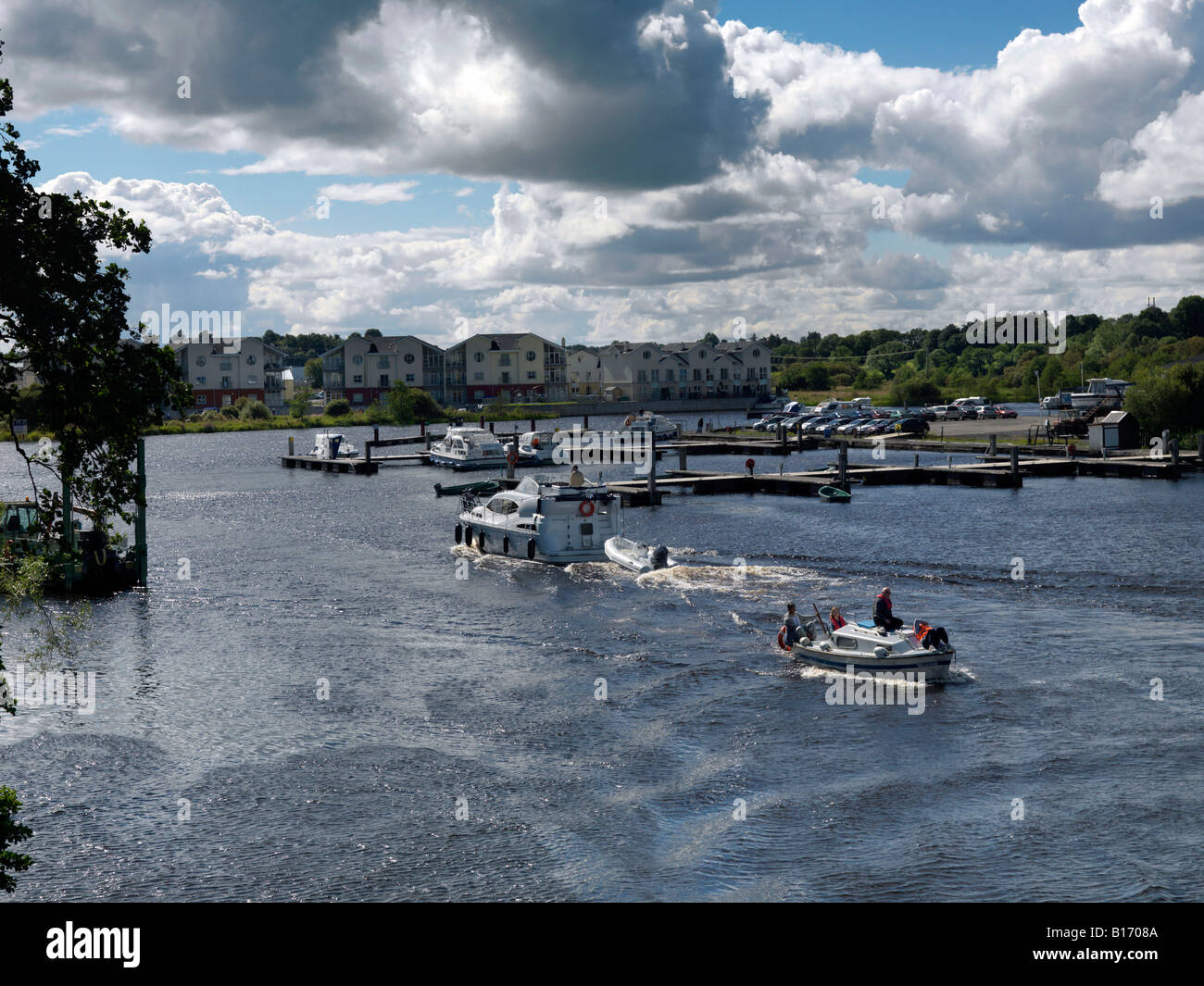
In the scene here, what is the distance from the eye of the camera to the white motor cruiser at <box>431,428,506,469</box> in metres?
111

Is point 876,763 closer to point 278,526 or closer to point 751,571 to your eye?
point 751,571

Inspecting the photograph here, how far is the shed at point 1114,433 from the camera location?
9938 centimetres

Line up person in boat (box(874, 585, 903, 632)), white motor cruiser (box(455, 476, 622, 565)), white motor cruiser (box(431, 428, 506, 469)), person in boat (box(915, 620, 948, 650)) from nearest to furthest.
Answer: person in boat (box(915, 620, 948, 650)), person in boat (box(874, 585, 903, 632)), white motor cruiser (box(455, 476, 622, 565)), white motor cruiser (box(431, 428, 506, 469))

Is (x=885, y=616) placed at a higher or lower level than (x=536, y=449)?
lower

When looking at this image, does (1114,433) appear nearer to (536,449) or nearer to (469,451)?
(536,449)

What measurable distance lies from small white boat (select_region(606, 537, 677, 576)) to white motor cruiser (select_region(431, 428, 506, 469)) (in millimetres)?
55781

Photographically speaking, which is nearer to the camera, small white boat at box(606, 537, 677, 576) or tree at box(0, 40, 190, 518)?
tree at box(0, 40, 190, 518)

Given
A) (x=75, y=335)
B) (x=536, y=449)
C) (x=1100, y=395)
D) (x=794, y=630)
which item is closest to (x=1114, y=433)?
(x=1100, y=395)

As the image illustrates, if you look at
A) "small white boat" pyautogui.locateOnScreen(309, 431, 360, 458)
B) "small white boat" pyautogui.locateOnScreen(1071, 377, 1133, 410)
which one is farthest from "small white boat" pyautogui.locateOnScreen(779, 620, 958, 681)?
"small white boat" pyautogui.locateOnScreen(309, 431, 360, 458)

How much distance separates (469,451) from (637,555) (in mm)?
59769

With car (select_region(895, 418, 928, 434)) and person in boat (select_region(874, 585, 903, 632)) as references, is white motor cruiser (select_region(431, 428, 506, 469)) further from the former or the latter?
person in boat (select_region(874, 585, 903, 632))

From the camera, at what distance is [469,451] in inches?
4402

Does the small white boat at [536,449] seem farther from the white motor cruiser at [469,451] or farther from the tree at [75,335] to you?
the tree at [75,335]

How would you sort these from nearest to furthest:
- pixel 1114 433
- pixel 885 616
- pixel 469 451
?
pixel 885 616, pixel 1114 433, pixel 469 451
